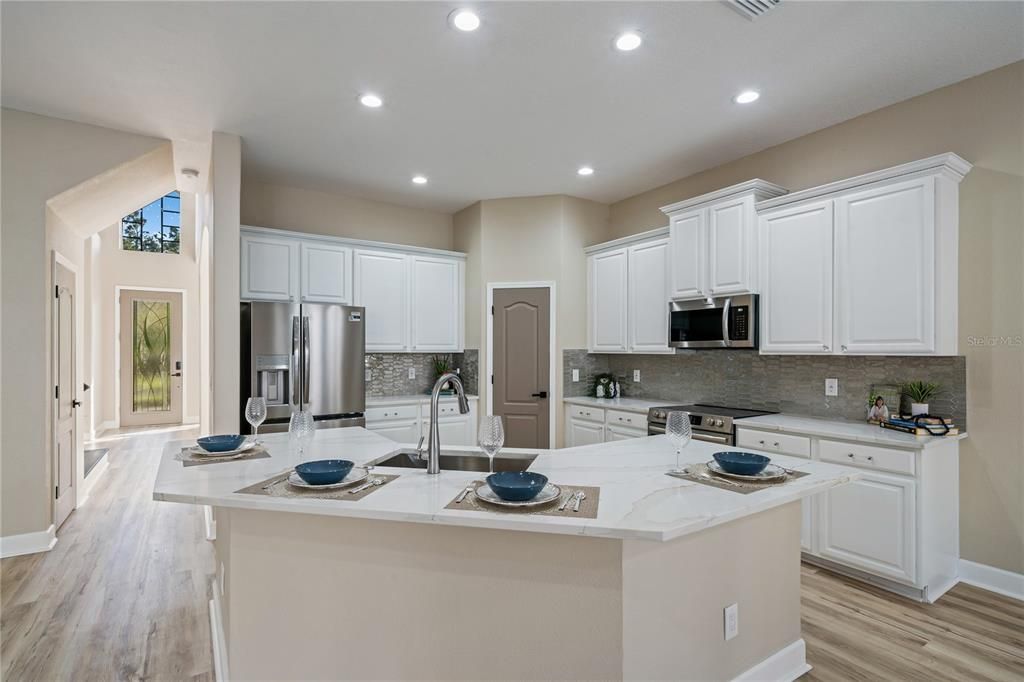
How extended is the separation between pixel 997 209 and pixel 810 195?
0.94 meters

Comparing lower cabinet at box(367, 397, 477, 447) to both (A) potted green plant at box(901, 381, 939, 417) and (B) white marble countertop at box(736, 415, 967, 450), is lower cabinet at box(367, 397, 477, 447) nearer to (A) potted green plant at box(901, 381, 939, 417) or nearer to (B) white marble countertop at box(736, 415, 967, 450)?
(B) white marble countertop at box(736, 415, 967, 450)

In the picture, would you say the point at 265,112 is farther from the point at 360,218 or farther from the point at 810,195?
the point at 810,195

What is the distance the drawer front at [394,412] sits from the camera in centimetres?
484

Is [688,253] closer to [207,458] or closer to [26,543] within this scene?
[207,458]

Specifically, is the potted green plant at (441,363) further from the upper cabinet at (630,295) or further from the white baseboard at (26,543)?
the white baseboard at (26,543)

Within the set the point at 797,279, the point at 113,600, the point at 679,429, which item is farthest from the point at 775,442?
the point at 113,600

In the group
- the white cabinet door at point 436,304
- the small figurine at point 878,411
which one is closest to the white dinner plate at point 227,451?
the white cabinet door at point 436,304

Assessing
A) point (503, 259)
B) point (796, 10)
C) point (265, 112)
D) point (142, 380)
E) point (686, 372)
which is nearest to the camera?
point (796, 10)

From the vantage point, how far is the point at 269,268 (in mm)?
4457

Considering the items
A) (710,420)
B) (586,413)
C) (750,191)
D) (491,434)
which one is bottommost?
(586,413)

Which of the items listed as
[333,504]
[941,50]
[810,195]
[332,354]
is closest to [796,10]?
[941,50]

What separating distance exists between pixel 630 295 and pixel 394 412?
249 centimetres

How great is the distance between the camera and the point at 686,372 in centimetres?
476

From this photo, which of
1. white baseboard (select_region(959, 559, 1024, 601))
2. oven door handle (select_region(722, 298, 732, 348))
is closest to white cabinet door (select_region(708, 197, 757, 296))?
oven door handle (select_region(722, 298, 732, 348))
